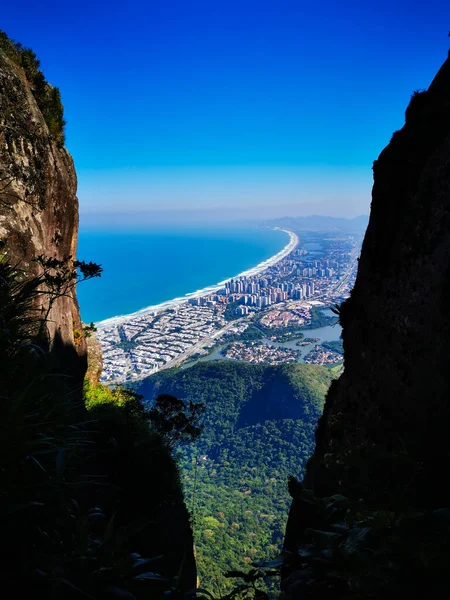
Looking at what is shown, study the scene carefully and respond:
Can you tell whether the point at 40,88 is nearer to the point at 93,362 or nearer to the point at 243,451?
the point at 93,362

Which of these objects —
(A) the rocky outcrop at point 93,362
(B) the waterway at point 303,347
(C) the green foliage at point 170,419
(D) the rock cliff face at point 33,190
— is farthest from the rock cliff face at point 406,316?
(B) the waterway at point 303,347

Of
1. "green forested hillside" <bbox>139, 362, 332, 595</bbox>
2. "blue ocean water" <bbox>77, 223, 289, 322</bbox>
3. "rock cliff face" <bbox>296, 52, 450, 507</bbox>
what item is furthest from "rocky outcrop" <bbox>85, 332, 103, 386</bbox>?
"blue ocean water" <bbox>77, 223, 289, 322</bbox>

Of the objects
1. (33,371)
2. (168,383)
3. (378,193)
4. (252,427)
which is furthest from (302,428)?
(33,371)

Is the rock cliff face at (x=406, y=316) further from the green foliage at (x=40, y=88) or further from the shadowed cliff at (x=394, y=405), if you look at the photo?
the green foliage at (x=40, y=88)

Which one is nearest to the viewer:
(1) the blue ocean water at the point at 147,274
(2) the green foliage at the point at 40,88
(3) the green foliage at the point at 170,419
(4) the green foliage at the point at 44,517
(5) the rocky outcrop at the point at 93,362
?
(4) the green foliage at the point at 44,517

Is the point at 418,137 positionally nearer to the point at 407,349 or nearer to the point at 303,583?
the point at 407,349

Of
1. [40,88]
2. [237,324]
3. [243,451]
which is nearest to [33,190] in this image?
[40,88]
